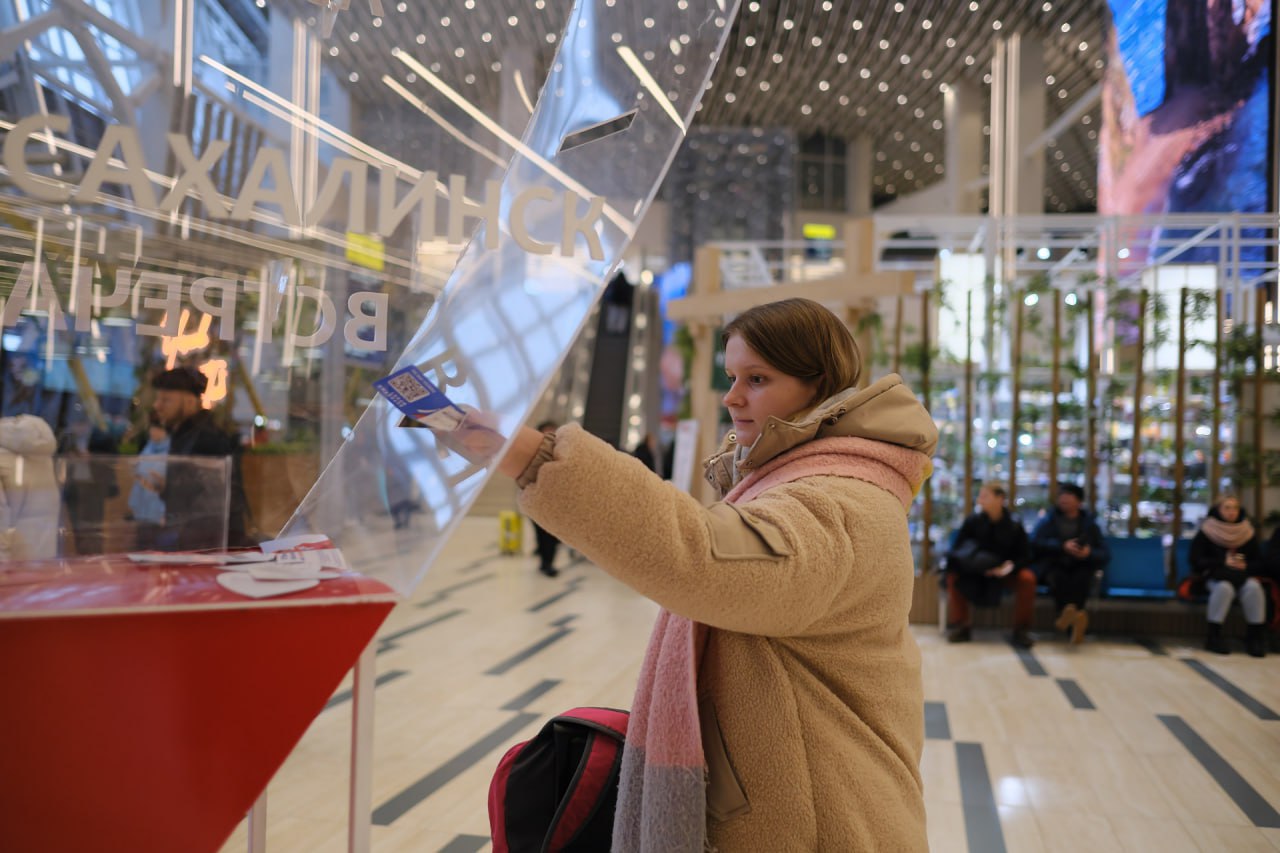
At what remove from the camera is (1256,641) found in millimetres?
6254

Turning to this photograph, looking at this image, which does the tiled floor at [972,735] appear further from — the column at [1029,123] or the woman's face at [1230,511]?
the column at [1029,123]

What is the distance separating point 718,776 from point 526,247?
0.72 metres

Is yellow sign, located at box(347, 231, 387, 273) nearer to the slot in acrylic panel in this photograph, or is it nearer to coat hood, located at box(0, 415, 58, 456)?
the slot in acrylic panel

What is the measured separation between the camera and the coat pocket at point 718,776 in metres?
1.10

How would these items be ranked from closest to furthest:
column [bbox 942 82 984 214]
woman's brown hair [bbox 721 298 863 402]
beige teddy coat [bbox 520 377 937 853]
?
beige teddy coat [bbox 520 377 937 853], woman's brown hair [bbox 721 298 863 402], column [bbox 942 82 984 214]

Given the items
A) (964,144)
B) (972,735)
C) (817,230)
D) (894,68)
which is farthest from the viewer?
(817,230)

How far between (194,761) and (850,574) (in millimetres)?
724

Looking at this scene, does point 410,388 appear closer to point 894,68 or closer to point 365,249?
point 365,249

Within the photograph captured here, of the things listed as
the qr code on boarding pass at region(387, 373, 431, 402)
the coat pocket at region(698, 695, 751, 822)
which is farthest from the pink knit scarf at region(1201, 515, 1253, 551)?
the qr code on boarding pass at region(387, 373, 431, 402)

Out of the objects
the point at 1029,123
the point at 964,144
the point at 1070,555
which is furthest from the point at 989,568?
the point at 964,144

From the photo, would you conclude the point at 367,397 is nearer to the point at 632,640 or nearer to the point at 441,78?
the point at 441,78

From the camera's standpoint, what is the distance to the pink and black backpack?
133cm

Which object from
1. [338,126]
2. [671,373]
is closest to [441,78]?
[338,126]

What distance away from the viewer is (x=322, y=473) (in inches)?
52.4
